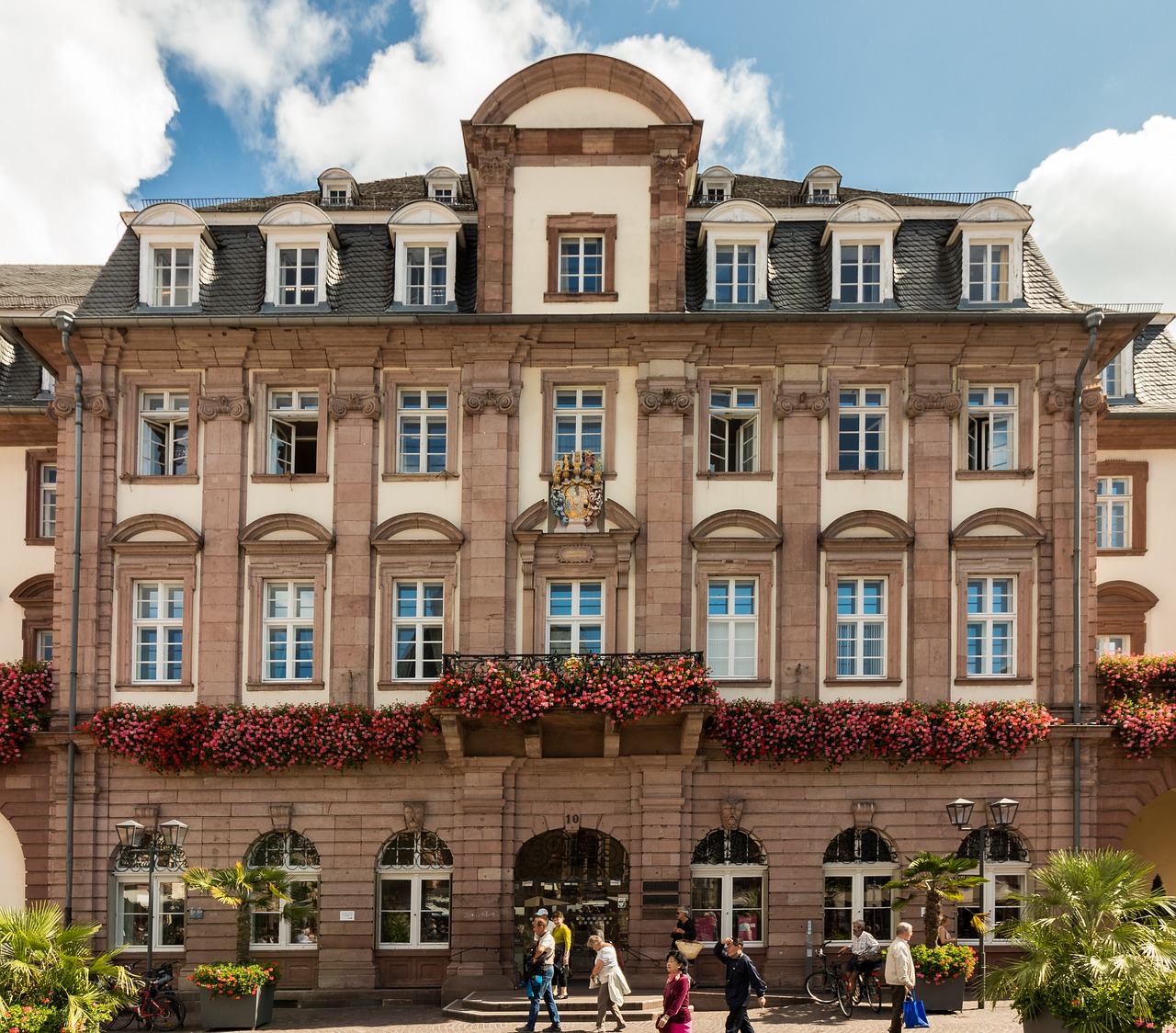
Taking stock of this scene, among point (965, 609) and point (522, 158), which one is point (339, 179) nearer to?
point (522, 158)

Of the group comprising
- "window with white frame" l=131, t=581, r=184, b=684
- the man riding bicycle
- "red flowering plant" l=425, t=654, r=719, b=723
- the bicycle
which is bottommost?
the bicycle

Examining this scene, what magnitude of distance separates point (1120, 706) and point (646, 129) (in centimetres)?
1549

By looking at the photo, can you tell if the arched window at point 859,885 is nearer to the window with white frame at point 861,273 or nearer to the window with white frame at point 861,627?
the window with white frame at point 861,627

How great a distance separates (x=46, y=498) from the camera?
33312mm

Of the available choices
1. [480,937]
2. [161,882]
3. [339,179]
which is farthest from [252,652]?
[339,179]

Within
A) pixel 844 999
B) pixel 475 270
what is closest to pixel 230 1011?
pixel 844 999

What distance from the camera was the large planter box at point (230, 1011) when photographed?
2491 centimetres

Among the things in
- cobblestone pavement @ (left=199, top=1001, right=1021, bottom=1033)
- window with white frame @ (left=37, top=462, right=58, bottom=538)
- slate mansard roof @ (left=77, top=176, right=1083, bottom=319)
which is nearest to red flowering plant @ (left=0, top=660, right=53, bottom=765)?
window with white frame @ (left=37, top=462, right=58, bottom=538)

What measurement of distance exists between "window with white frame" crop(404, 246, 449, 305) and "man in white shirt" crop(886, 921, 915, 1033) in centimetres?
1596

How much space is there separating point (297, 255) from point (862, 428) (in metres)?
12.7

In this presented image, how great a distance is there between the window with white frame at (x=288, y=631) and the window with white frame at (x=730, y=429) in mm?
9016

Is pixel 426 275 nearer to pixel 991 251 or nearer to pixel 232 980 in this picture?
pixel 991 251

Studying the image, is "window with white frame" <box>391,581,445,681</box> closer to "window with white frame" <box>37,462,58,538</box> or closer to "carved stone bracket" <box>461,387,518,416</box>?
"carved stone bracket" <box>461,387,518,416</box>

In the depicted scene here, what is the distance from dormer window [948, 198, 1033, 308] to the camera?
29.7m
